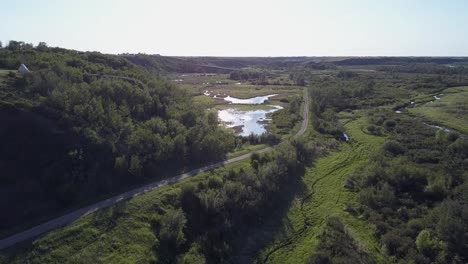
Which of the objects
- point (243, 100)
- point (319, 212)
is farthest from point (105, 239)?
point (243, 100)

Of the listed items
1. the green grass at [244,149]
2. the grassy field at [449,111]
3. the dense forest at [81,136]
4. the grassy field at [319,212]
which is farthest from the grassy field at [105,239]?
the grassy field at [449,111]

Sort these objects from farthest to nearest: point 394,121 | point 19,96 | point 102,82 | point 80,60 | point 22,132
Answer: point 394,121
point 80,60
point 102,82
point 19,96
point 22,132

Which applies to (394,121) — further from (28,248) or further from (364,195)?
(28,248)

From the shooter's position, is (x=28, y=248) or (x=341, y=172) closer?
(x=28, y=248)

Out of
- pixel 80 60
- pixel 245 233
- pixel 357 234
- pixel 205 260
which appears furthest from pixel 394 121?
pixel 80 60

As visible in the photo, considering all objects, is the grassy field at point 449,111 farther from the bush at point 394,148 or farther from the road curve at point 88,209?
the road curve at point 88,209

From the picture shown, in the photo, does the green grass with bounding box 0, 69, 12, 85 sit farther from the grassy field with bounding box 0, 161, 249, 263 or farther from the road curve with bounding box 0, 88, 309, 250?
the grassy field with bounding box 0, 161, 249, 263
